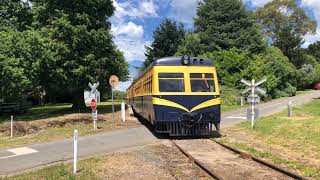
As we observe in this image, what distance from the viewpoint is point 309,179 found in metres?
9.75

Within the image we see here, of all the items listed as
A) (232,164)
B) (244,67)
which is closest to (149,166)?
(232,164)

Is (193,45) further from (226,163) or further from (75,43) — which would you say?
(226,163)

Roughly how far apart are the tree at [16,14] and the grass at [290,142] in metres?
24.6

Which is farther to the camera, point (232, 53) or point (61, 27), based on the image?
point (232, 53)

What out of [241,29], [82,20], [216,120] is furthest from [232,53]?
[216,120]

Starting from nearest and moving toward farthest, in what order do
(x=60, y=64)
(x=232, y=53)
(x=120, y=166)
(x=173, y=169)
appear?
(x=173, y=169) < (x=120, y=166) < (x=60, y=64) < (x=232, y=53)

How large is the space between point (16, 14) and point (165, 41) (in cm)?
3149

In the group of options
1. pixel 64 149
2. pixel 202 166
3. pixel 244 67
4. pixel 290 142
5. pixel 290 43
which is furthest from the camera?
pixel 290 43

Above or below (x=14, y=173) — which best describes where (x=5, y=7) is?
above

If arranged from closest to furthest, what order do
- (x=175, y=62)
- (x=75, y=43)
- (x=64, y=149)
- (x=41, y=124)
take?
(x=64, y=149)
(x=175, y=62)
(x=41, y=124)
(x=75, y=43)

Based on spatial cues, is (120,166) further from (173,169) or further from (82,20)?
(82,20)

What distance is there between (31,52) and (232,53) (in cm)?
2424

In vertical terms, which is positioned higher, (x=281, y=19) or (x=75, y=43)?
(x=281, y=19)

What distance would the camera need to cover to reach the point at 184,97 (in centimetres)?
1844
